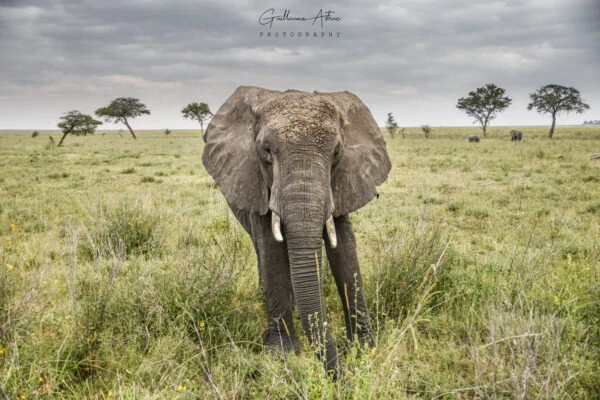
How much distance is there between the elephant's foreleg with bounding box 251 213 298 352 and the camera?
3.43m

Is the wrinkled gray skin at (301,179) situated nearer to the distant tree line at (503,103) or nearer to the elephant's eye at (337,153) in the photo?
the elephant's eye at (337,153)

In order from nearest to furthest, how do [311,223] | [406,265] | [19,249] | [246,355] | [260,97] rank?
[311,223], [246,355], [260,97], [406,265], [19,249]

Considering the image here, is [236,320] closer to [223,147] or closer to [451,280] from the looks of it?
[223,147]

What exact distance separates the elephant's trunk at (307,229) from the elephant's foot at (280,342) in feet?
1.98

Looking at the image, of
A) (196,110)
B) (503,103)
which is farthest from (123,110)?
(503,103)

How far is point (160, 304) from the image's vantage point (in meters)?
3.57

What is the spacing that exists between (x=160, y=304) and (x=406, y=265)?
7.88 feet

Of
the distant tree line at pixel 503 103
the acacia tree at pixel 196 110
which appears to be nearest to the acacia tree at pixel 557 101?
the distant tree line at pixel 503 103

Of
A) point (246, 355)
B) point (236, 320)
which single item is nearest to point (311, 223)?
point (246, 355)

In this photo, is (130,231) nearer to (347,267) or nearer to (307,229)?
(347,267)

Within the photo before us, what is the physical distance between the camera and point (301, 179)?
9.17ft

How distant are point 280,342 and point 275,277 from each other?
22.3 inches

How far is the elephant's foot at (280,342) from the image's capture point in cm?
349

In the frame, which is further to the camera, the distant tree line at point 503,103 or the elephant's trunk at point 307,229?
the distant tree line at point 503,103
